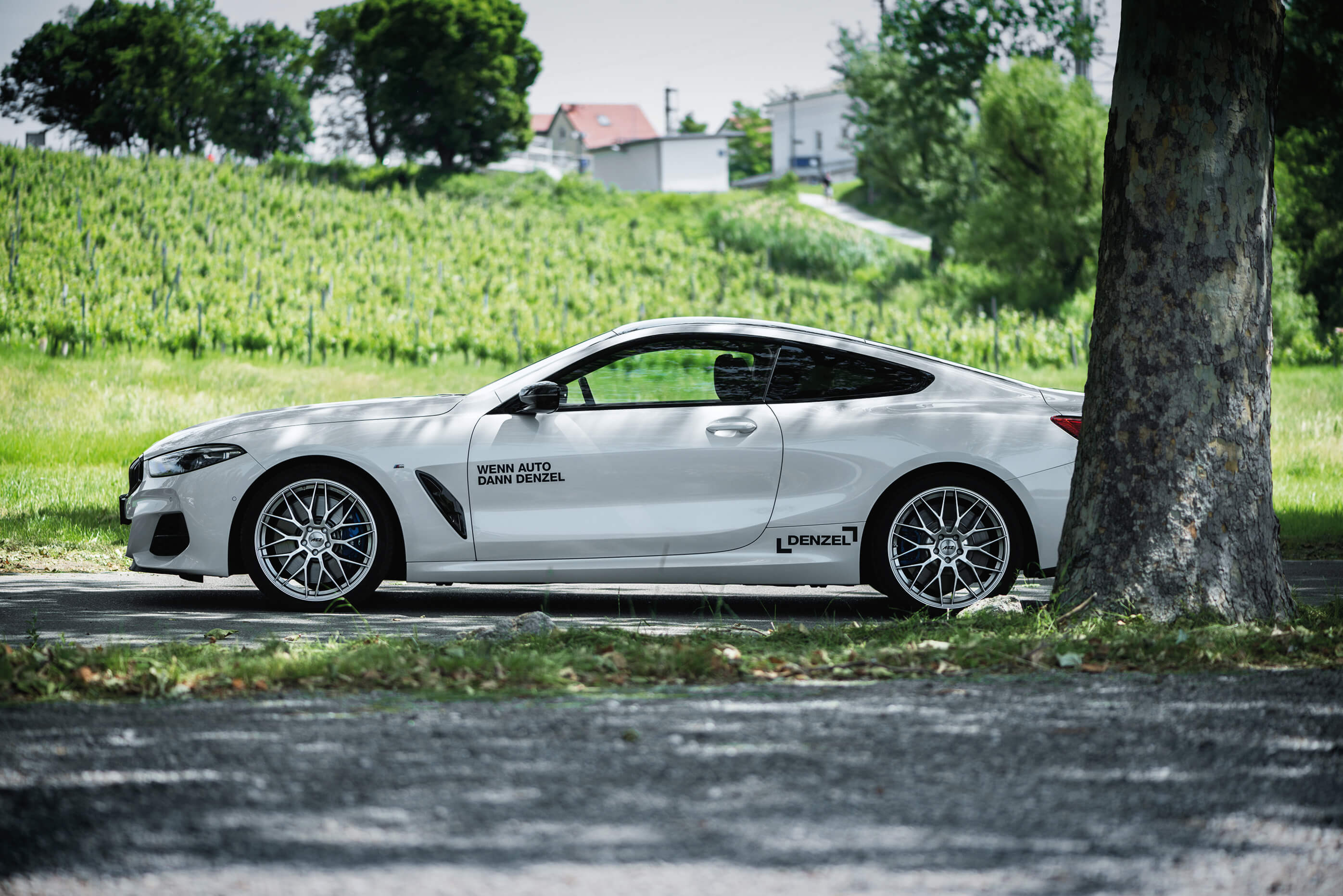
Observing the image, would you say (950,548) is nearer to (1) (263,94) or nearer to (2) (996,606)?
(2) (996,606)

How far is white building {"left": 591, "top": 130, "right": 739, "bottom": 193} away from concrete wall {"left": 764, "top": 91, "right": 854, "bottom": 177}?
1061 inches

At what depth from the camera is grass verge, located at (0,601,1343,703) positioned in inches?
181

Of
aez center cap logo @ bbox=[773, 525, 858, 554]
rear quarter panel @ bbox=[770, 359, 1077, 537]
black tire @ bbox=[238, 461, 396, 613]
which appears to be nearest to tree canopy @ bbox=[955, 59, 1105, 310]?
rear quarter panel @ bbox=[770, 359, 1077, 537]

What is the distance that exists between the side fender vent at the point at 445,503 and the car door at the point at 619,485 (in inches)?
2.9

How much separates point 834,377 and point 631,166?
68.2 meters

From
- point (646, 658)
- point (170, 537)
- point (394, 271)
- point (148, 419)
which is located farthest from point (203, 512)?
point (394, 271)

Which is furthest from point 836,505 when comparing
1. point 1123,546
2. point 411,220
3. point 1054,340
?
point 411,220

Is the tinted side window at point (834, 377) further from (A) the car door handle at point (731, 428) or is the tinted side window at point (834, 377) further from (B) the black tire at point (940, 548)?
(B) the black tire at point (940, 548)

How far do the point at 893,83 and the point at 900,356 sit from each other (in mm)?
48327

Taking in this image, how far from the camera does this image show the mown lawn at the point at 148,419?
10.6 metres

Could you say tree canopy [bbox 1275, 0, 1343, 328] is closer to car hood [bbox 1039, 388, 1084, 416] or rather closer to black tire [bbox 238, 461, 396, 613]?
car hood [bbox 1039, 388, 1084, 416]

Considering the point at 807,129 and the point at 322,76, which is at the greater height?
the point at 807,129

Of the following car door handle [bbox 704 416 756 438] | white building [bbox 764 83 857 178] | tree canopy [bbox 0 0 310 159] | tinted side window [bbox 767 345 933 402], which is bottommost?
car door handle [bbox 704 416 756 438]

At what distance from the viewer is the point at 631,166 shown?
242 ft
